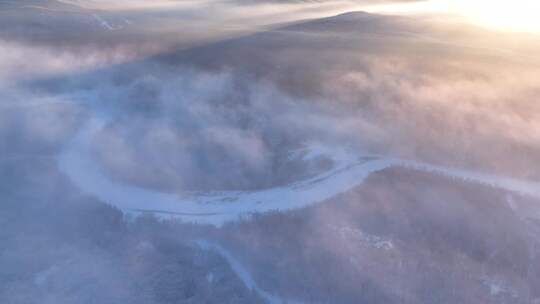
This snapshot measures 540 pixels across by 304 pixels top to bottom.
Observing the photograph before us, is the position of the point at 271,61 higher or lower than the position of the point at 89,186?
higher

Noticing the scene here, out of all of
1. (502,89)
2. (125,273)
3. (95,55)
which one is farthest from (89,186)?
(502,89)

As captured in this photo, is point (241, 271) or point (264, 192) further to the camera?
point (264, 192)

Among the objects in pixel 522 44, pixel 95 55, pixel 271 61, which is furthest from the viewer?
pixel 522 44

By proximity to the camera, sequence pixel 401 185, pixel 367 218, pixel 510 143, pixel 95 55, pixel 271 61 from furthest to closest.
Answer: pixel 95 55 → pixel 271 61 → pixel 510 143 → pixel 401 185 → pixel 367 218

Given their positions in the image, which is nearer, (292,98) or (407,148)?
(407,148)

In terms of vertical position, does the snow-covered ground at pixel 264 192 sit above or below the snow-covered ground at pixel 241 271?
above

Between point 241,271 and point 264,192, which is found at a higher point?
point 264,192

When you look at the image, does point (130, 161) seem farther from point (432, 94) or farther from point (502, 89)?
point (502, 89)

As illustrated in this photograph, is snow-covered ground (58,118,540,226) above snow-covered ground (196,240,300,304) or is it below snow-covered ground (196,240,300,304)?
above
